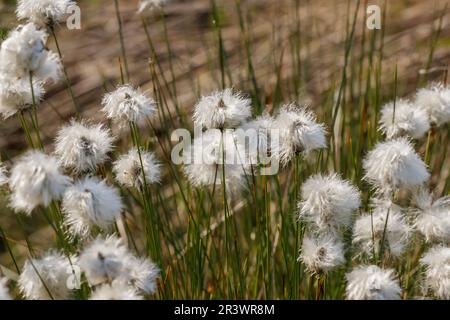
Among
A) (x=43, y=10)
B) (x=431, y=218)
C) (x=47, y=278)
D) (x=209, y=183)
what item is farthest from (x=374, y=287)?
(x=43, y=10)

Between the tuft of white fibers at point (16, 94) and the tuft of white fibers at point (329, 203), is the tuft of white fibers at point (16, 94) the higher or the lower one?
the higher one

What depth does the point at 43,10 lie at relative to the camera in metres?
1.86

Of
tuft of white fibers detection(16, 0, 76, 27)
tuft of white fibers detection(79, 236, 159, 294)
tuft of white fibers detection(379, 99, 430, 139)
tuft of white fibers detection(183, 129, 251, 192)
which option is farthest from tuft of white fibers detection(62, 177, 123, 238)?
tuft of white fibers detection(379, 99, 430, 139)

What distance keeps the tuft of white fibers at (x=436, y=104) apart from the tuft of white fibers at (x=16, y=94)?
3.36 ft

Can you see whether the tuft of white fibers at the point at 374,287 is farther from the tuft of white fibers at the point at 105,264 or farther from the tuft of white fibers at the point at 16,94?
the tuft of white fibers at the point at 16,94

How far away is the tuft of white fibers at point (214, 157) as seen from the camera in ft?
5.44

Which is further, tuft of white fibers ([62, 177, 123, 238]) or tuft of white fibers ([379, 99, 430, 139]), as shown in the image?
tuft of white fibers ([379, 99, 430, 139])

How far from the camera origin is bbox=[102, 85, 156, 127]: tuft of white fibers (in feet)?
5.65

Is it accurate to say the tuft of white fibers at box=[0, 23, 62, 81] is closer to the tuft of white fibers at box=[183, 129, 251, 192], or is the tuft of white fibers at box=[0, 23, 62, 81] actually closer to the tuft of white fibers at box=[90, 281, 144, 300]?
the tuft of white fibers at box=[183, 129, 251, 192]

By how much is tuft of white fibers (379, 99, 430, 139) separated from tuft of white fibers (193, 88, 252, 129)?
463 mm

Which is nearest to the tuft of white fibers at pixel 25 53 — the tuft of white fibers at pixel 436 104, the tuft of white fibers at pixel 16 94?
the tuft of white fibers at pixel 16 94

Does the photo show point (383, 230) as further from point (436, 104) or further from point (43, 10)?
point (43, 10)

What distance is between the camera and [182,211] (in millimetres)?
3238

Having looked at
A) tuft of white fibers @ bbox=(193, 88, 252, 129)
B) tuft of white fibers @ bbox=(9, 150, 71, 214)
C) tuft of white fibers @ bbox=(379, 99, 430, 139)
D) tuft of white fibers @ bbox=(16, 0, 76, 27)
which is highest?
tuft of white fibers @ bbox=(16, 0, 76, 27)
